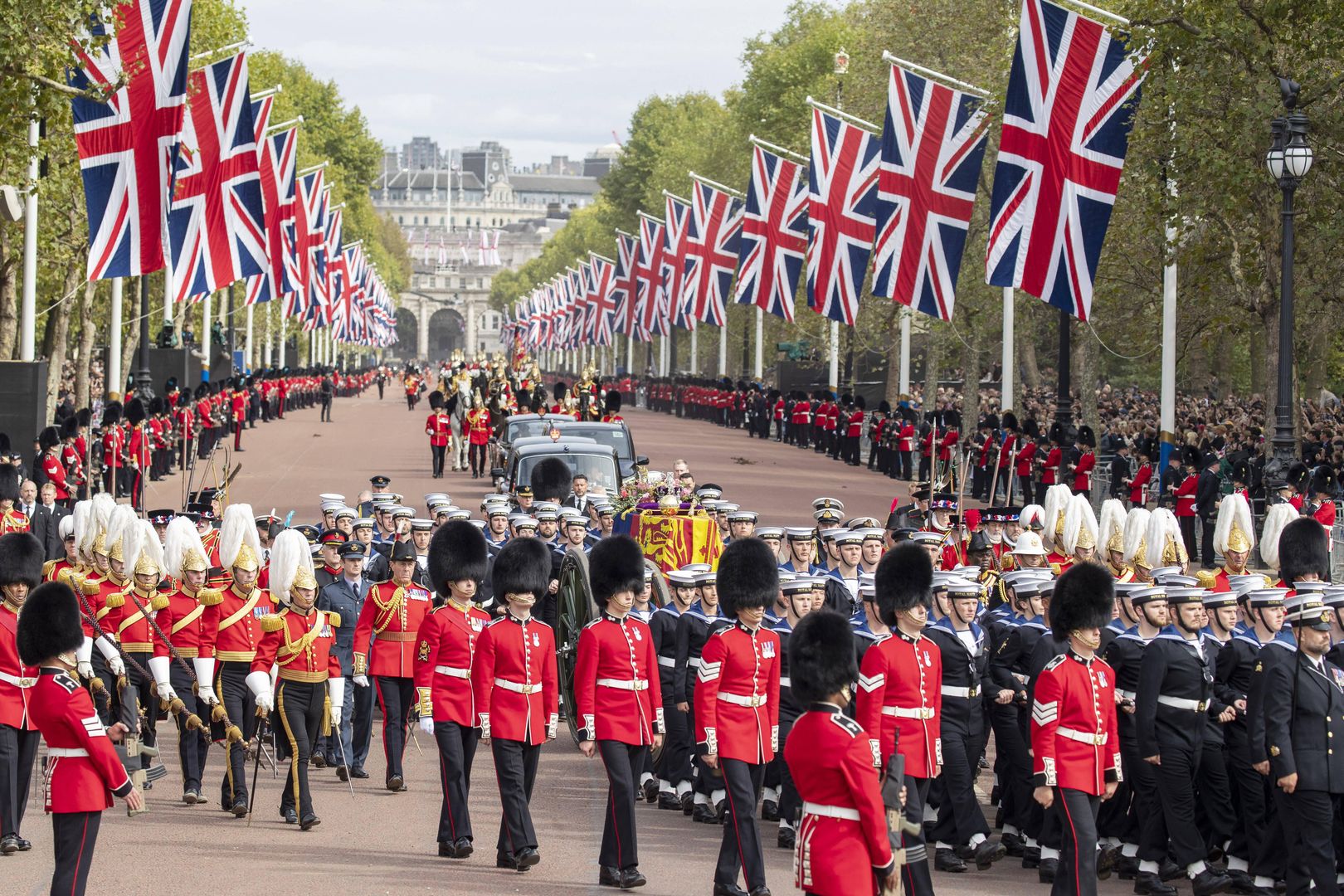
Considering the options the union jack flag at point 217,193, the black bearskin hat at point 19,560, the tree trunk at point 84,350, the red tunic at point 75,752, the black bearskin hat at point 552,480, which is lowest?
the red tunic at point 75,752

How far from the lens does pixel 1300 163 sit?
17.5 meters

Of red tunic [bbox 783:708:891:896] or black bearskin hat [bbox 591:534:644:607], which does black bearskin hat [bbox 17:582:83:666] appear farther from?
red tunic [bbox 783:708:891:896]

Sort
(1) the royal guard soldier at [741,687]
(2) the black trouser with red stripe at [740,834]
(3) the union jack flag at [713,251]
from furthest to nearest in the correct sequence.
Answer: (3) the union jack flag at [713,251], (1) the royal guard soldier at [741,687], (2) the black trouser with red stripe at [740,834]

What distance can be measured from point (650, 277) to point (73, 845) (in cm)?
5028

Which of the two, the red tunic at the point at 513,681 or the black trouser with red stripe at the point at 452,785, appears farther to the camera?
the black trouser with red stripe at the point at 452,785

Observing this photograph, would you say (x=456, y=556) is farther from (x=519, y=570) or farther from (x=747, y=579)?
(x=747, y=579)

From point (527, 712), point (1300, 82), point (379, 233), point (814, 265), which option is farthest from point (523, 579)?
point (379, 233)

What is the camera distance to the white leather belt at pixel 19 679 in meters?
9.88

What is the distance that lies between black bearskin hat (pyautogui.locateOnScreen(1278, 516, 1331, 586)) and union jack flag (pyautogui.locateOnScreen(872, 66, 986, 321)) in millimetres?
14847

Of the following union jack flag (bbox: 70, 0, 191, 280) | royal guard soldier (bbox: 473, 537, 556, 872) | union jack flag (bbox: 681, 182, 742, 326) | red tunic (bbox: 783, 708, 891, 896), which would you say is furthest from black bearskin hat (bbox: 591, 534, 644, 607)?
union jack flag (bbox: 681, 182, 742, 326)

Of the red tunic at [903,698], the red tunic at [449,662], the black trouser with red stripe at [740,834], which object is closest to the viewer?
the black trouser with red stripe at [740,834]

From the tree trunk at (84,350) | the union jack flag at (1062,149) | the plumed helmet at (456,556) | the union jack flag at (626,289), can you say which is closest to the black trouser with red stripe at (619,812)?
the plumed helmet at (456,556)

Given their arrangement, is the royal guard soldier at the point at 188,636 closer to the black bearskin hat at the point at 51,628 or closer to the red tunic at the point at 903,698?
the black bearskin hat at the point at 51,628

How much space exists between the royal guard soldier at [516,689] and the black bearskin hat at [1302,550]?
13.6ft
